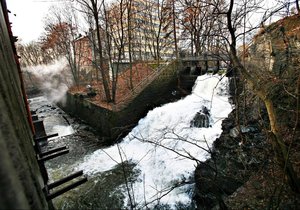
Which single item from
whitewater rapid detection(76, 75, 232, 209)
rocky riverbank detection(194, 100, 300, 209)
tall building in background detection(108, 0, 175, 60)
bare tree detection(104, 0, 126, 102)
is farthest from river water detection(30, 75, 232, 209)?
tall building in background detection(108, 0, 175, 60)

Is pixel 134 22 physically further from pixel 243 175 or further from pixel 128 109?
pixel 243 175

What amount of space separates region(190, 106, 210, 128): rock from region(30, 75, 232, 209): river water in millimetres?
227

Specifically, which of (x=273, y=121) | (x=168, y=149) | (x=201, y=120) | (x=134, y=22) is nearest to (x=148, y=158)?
(x=201, y=120)

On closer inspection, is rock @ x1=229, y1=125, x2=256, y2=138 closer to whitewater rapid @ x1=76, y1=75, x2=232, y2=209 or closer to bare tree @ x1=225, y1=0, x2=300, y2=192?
whitewater rapid @ x1=76, y1=75, x2=232, y2=209

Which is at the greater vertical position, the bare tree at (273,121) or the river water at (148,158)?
the bare tree at (273,121)

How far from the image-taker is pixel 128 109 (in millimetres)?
10883

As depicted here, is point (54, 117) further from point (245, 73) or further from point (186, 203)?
point (245, 73)

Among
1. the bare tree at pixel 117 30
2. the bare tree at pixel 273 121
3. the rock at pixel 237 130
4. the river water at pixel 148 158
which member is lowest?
the river water at pixel 148 158

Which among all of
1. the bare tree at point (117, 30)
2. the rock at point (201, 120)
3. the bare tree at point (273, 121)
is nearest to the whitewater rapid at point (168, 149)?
the rock at point (201, 120)

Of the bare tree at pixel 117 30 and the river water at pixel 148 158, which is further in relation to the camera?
the bare tree at pixel 117 30

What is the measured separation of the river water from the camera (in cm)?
576

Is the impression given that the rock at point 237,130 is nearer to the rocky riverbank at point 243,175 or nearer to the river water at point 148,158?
the rocky riverbank at point 243,175

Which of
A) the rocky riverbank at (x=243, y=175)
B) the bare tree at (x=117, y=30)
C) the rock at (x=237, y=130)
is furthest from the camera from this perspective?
the bare tree at (x=117, y=30)

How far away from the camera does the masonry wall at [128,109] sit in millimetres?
10320
